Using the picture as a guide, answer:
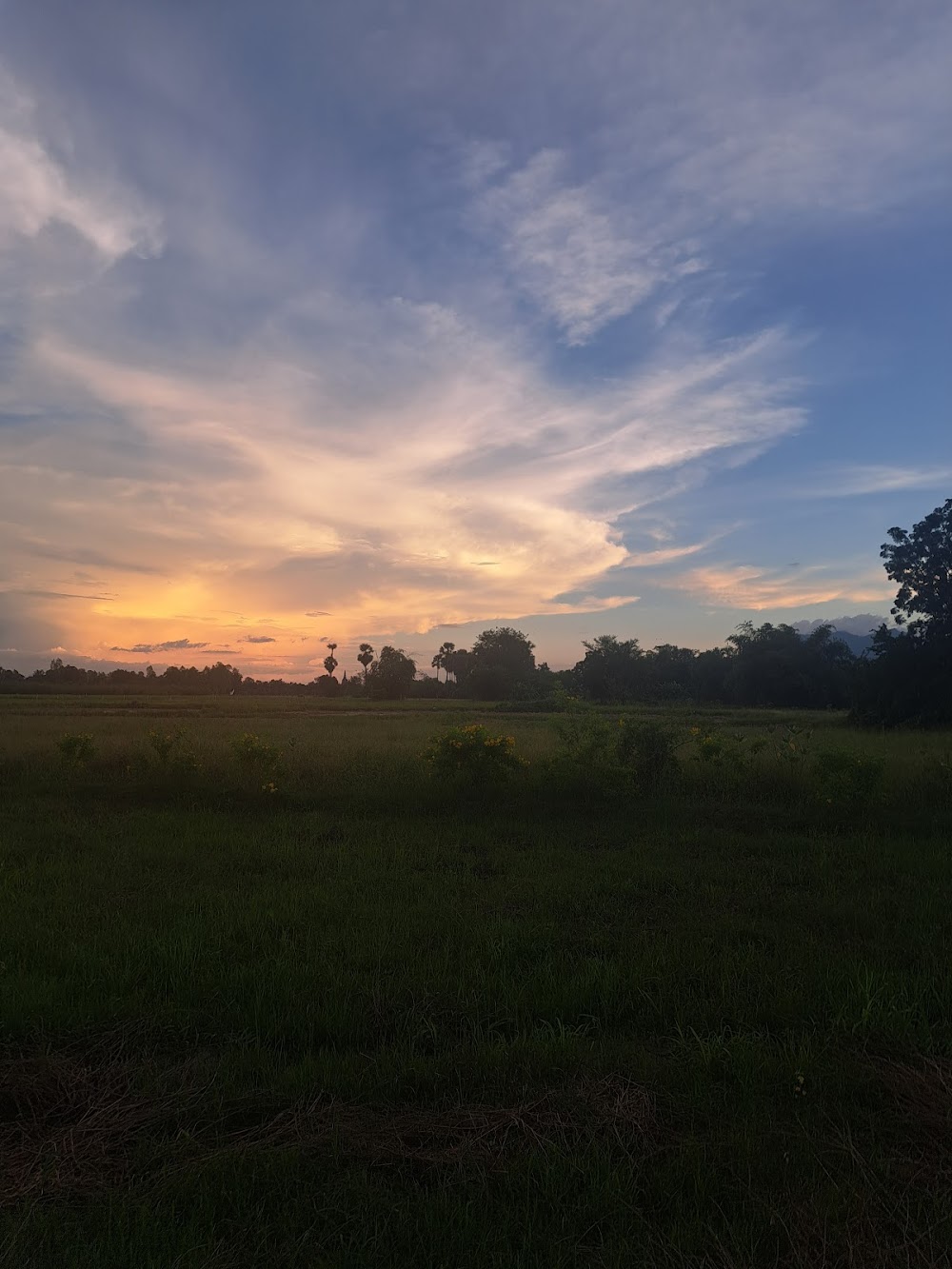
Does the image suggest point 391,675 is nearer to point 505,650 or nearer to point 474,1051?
point 505,650

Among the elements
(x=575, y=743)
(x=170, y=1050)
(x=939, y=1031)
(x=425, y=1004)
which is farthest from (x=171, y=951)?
(x=575, y=743)

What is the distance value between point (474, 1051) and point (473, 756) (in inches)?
316

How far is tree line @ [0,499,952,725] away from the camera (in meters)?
34.9

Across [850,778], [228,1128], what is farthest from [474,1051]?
[850,778]

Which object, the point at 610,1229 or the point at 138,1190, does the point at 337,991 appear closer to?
the point at 138,1190

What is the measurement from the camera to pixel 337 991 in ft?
15.6

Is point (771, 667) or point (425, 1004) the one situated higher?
point (771, 667)

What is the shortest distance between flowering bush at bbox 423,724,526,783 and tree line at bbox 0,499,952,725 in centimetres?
290

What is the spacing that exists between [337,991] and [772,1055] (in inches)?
100

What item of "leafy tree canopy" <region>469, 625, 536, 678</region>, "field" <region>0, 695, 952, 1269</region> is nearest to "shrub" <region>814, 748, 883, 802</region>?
"field" <region>0, 695, 952, 1269</region>

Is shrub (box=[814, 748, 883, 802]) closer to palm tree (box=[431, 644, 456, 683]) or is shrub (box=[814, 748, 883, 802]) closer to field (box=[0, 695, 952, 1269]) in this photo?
field (box=[0, 695, 952, 1269])

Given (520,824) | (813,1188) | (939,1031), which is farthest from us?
(520,824)

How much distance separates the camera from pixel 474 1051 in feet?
13.1

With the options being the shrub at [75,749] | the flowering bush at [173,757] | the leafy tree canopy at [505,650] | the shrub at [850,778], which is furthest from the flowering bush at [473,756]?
the leafy tree canopy at [505,650]
